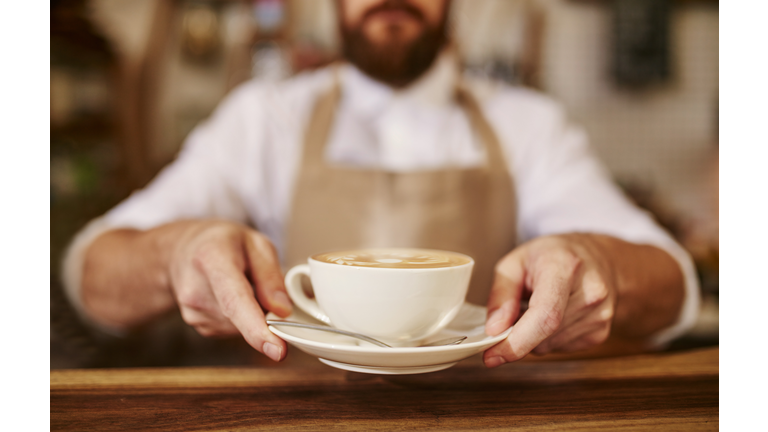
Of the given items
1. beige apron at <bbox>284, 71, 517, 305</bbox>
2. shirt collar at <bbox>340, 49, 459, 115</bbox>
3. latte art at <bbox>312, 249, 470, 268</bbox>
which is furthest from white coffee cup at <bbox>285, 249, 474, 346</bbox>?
shirt collar at <bbox>340, 49, 459, 115</bbox>

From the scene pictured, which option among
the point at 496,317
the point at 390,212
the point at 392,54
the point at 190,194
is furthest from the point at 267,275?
the point at 392,54

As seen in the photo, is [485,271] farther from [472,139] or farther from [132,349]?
[132,349]

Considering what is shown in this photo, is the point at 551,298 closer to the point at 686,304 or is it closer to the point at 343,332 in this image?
the point at 343,332

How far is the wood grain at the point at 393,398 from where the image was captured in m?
0.42

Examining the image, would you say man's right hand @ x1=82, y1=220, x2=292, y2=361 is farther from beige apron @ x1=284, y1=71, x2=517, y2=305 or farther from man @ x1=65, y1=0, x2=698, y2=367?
beige apron @ x1=284, y1=71, x2=517, y2=305

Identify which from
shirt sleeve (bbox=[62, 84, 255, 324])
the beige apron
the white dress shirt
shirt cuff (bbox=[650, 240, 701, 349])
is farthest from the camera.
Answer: the white dress shirt

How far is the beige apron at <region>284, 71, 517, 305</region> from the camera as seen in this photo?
1.19m

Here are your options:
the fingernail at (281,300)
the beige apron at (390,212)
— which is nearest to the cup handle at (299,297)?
the fingernail at (281,300)

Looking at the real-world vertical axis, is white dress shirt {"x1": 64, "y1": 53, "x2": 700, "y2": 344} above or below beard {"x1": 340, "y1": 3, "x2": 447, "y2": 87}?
below

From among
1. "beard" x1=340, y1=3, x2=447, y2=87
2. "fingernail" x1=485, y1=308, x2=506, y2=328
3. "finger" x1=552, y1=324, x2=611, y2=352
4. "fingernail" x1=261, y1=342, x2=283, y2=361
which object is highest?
"beard" x1=340, y1=3, x2=447, y2=87

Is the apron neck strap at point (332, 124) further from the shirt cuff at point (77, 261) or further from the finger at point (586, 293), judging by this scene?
the finger at point (586, 293)

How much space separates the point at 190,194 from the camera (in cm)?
126

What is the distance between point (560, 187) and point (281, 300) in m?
1.06

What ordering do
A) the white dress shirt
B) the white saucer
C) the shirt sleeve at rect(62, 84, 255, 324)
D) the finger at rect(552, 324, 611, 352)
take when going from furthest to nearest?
the white dress shirt < the shirt sleeve at rect(62, 84, 255, 324) < the finger at rect(552, 324, 611, 352) < the white saucer
